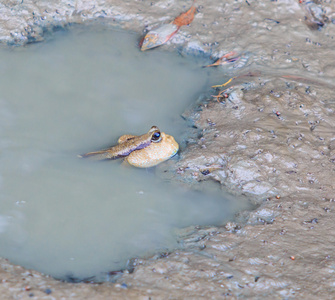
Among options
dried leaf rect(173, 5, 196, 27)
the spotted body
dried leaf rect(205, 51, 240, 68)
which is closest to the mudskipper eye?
the spotted body

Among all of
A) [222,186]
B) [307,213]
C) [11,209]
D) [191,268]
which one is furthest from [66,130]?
[307,213]

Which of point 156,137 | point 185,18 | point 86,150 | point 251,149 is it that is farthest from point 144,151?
point 185,18

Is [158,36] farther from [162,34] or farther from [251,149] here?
[251,149]

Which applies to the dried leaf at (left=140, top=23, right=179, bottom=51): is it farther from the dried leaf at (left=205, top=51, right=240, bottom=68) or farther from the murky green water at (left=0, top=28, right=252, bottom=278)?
the dried leaf at (left=205, top=51, right=240, bottom=68)

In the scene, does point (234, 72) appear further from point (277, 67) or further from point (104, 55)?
point (104, 55)

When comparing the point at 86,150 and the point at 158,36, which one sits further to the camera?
the point at 158,36
